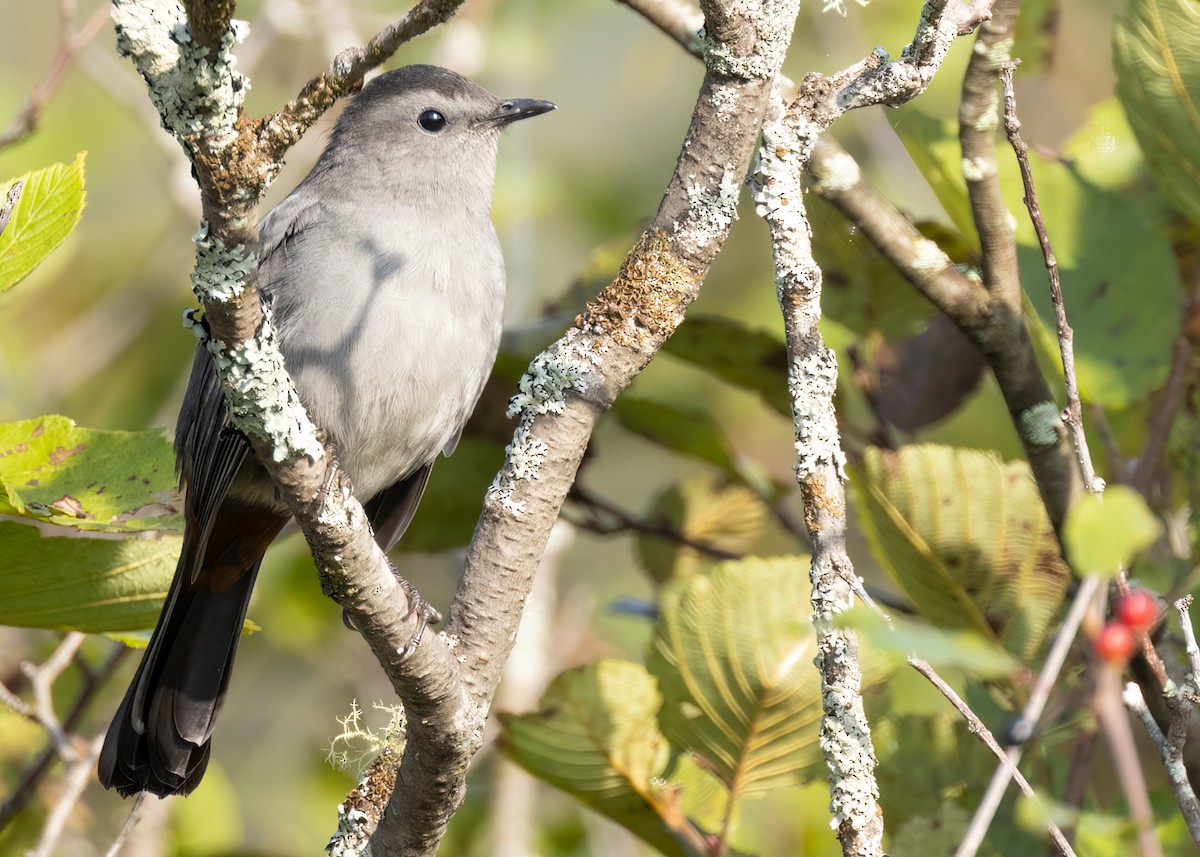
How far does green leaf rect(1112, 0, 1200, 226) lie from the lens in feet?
9.82

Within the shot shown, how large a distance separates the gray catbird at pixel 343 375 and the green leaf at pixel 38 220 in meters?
0.71

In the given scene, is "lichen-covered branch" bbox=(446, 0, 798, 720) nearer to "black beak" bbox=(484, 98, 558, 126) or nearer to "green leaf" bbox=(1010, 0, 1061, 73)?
"green leaf" bbox=(1010, 0, 1061, 73)

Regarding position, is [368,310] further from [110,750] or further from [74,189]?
[110,750]

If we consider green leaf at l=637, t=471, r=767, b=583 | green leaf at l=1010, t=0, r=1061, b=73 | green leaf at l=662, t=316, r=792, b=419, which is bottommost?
green leaf at l=637, t=471, r=767, b=583

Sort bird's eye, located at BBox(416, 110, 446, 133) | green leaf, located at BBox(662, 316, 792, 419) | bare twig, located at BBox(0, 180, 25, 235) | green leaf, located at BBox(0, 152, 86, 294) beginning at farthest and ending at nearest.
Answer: bird's eye, located at BBox(416, 110, 446, 133) → green leaf, located at BBox(662, 316, 792, 419) → green leaf, located at BBox(0, 152, 86, 294) → bare twig, located at BBox(0, 180, 25, 235)

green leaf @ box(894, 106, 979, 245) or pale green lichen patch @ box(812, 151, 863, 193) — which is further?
green leaf @ box(894, 106, 979, 245)

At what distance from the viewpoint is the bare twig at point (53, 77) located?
370cm

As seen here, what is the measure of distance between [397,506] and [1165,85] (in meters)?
2.27

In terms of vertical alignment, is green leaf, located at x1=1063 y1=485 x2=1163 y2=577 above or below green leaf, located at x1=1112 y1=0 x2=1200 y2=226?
below

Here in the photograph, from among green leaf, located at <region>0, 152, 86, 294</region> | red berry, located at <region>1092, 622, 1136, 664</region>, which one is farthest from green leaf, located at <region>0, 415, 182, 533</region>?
red berry, located at <region>1092, 622, 1136, 664</region>

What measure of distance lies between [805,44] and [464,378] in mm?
3302

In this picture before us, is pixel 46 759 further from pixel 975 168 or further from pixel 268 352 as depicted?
pixel 975 168

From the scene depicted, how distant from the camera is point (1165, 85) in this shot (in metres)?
3.07

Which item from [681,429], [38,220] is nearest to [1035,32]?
[681,429]
